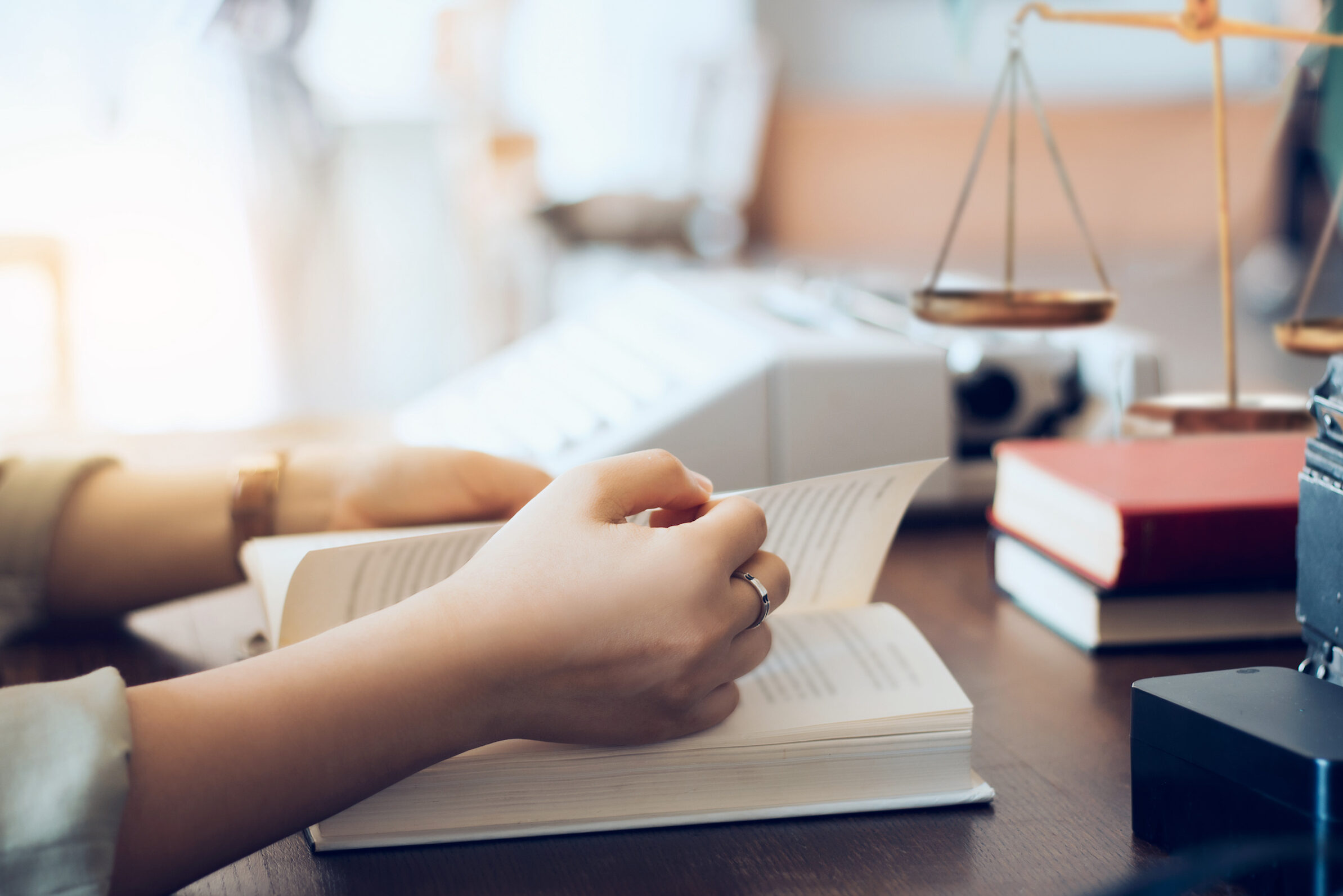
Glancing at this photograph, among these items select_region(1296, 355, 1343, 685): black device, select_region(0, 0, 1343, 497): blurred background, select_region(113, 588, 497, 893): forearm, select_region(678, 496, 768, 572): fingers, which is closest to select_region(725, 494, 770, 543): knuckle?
select_region(678, 496, 768, 572): fingers

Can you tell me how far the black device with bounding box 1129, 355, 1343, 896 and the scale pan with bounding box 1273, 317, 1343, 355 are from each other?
0.27m

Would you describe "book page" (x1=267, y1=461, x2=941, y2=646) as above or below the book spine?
above

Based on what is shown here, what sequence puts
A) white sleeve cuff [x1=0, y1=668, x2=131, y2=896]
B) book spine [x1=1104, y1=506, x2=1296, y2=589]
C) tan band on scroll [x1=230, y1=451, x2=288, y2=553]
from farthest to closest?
tan band on scroll [x1=230, y1=451, x2=288, y2=553] < book spine [x1=1104, y1=506, x2=1296, y2=589] < white sleeve cuff [x1=0, y1=668, x2=131, y2=896]

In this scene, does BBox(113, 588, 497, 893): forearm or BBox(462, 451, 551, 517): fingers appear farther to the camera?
BBox(462, 451, 551, 517): fingers

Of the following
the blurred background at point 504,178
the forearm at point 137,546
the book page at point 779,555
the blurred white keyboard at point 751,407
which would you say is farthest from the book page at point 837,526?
the blurred background at point 504,178

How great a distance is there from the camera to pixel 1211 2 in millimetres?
652

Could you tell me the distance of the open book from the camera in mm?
366

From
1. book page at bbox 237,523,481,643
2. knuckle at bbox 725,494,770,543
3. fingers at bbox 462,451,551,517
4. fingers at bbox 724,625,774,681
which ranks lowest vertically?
fingers at bbox 724,625,774,681

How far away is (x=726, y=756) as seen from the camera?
38cm

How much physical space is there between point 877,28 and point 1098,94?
65 cm

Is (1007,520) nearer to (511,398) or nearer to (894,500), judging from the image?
(894,500)

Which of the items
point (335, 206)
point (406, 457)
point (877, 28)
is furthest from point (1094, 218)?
point (406, 457)

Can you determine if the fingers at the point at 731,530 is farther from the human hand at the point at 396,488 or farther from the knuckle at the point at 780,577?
the human hand at the point at 396,488

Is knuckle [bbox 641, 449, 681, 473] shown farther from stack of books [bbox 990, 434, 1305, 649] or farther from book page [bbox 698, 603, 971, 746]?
stack of books [bbox 990, 434, 1305, 649]
